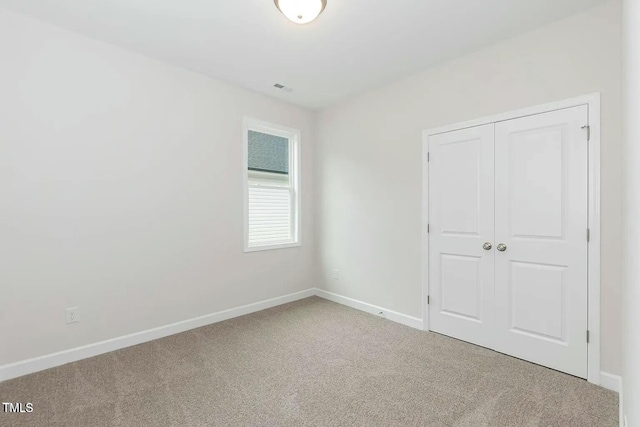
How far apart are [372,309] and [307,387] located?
1735mm

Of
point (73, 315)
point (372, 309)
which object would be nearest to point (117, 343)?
point (73, 315)

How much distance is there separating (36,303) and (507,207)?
404 centimetres

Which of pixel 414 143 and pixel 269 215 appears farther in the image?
pixel 269 215

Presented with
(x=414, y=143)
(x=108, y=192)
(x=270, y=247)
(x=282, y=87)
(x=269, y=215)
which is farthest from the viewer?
(x=269, y=215)

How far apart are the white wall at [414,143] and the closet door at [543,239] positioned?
146mm

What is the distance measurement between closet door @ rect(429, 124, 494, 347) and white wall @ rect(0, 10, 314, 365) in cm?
224

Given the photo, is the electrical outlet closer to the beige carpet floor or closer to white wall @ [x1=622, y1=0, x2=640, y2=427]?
the beige carpet floor

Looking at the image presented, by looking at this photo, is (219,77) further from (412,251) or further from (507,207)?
(507,207)

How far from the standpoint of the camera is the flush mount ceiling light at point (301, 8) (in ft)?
6.57

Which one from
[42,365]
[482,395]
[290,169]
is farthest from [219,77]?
[482,395]

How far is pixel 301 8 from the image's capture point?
2.04m

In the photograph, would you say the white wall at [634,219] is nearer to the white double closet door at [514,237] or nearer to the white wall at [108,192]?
the white double closet door at [514,237]

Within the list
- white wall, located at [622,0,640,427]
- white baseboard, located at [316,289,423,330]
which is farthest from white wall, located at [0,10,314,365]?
white wall, located at [622,0,640,427]

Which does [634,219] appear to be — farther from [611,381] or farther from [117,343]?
[117,343]
